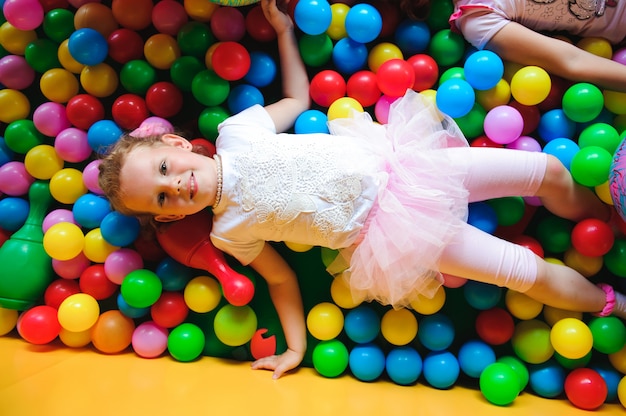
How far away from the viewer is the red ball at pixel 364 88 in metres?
1.36

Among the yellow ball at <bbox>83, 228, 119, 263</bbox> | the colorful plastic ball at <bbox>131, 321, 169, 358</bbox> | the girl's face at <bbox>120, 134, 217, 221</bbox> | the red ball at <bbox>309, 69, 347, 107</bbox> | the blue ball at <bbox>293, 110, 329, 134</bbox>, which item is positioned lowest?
the colorful plastic ball at <bbox>131, 321, 169, 358</bbox>

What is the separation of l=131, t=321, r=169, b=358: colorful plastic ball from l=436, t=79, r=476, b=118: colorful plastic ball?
0.84 meters

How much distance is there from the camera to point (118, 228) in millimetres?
1335

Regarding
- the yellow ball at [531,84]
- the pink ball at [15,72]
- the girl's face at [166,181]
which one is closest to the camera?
the girl's face at [166,181]

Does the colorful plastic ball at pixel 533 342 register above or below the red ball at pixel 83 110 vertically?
below

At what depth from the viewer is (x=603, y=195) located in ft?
4.10

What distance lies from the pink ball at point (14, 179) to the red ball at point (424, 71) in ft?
3.26

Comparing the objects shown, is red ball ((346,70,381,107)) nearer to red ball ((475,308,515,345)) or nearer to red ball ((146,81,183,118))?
red ball ((146,81,183,118))

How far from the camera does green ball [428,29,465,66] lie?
1364 millimetres

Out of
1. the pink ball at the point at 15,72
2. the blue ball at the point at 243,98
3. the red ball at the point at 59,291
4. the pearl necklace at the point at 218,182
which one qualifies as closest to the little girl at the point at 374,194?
the pearl necklace at the point at 218,182

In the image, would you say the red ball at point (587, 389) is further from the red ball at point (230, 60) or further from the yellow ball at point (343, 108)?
the red ball at point (230, 60)

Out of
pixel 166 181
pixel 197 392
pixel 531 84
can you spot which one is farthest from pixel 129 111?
pixel 531 84

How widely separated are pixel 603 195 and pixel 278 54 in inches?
32.0

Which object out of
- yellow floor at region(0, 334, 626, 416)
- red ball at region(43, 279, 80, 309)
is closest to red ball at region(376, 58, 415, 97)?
yellow floor at region(0, 334, 626, 416)
